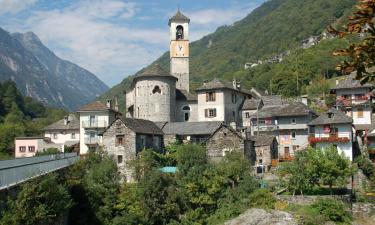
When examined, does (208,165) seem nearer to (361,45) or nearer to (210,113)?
(210,113)

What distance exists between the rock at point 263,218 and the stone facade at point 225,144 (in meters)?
13.6

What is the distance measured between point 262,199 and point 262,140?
48.1 ft

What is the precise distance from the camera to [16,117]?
106875 mm

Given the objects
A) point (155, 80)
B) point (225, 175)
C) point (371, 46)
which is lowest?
point (225, 175)

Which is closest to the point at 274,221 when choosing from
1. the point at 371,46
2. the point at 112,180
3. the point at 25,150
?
the point at 112,180

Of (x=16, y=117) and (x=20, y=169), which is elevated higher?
(x=16, y=117)

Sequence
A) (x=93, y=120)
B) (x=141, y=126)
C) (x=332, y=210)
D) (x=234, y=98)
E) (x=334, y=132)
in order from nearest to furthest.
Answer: (x=332, y=210) → (x=334, y=132) → (x=141, y=126) → (x=234, y=98) → (x=93, y=120)

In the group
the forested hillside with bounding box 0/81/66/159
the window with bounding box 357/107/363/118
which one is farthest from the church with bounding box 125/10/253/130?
the forested hillside with bounding box 0/81/66/159

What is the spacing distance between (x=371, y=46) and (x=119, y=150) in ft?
149

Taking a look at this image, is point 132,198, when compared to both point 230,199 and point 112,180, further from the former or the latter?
point 230,199

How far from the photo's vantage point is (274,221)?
3547cm

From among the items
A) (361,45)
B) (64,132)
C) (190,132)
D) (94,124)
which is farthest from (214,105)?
(361,45)

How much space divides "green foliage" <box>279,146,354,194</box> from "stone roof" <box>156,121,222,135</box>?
14474 mm

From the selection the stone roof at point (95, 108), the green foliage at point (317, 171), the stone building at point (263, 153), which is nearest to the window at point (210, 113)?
the stone building at point (263, 153)
